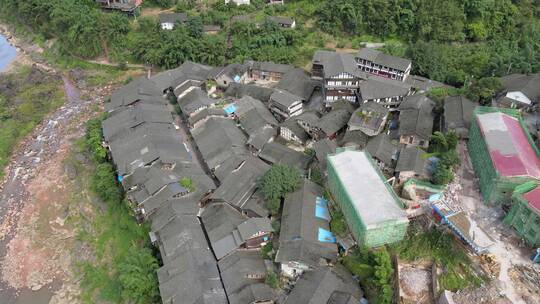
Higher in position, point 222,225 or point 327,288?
point 222,225

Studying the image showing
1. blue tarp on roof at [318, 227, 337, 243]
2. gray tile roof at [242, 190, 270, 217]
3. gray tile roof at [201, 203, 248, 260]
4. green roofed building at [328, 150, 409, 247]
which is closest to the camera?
green roofed building at [328, 150, 409, 247]

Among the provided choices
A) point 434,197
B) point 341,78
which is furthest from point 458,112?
point 341,78

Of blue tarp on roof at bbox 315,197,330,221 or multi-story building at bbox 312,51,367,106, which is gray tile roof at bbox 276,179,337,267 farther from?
multi-story building at bbox 312,51,367,106

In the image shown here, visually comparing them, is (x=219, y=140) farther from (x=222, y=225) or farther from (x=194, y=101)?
(x=222, y=225)

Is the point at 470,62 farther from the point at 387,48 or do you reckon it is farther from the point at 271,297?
the point at 271,297

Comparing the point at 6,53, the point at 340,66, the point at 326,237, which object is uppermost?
the point at 340,66

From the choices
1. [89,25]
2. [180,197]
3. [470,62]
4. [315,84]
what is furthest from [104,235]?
[470,62]

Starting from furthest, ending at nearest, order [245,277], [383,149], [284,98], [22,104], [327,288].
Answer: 1. [22,104]
2. [284,98]
3. [383,149]
4. [245,277]
5. [327,288]

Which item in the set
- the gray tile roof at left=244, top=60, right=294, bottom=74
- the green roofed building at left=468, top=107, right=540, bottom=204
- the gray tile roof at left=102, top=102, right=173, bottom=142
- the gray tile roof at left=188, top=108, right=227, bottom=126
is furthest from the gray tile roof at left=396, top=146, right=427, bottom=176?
the gray tile roof at left=102, top=102, right=173, bottom=142
